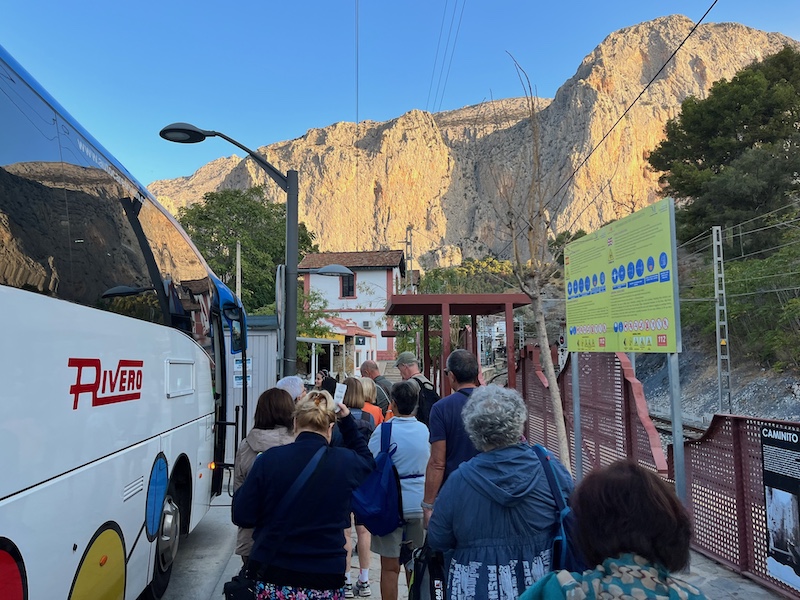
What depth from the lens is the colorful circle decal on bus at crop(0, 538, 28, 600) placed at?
7.48 feet

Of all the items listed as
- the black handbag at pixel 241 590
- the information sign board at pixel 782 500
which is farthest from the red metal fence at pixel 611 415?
the black handbag at pixel 241 590

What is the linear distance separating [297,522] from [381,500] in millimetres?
1146

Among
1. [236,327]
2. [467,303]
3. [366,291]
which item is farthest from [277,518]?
[366,291]

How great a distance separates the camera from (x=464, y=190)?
428ft

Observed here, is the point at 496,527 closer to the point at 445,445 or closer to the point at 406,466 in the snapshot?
the point at 445,445

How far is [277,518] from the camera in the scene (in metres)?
2.82

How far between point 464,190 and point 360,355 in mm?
95258

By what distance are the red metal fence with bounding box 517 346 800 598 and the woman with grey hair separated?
232 centimetres

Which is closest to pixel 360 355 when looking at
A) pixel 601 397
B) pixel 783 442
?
pixel 601 397

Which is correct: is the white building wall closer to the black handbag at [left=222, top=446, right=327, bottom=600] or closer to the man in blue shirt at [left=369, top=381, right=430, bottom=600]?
the man in blue shirt at [left=369, top=381, right=430, bottom=600]

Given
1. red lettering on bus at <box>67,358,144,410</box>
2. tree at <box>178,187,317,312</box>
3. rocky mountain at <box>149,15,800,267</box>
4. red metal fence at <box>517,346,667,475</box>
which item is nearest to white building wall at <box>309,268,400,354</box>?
tree at <box>178,187,317,312</box>

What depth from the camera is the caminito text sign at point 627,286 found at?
4.43 m

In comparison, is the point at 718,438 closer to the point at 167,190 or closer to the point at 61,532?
the point at 61,532

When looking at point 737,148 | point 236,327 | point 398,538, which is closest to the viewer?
point 398,538
